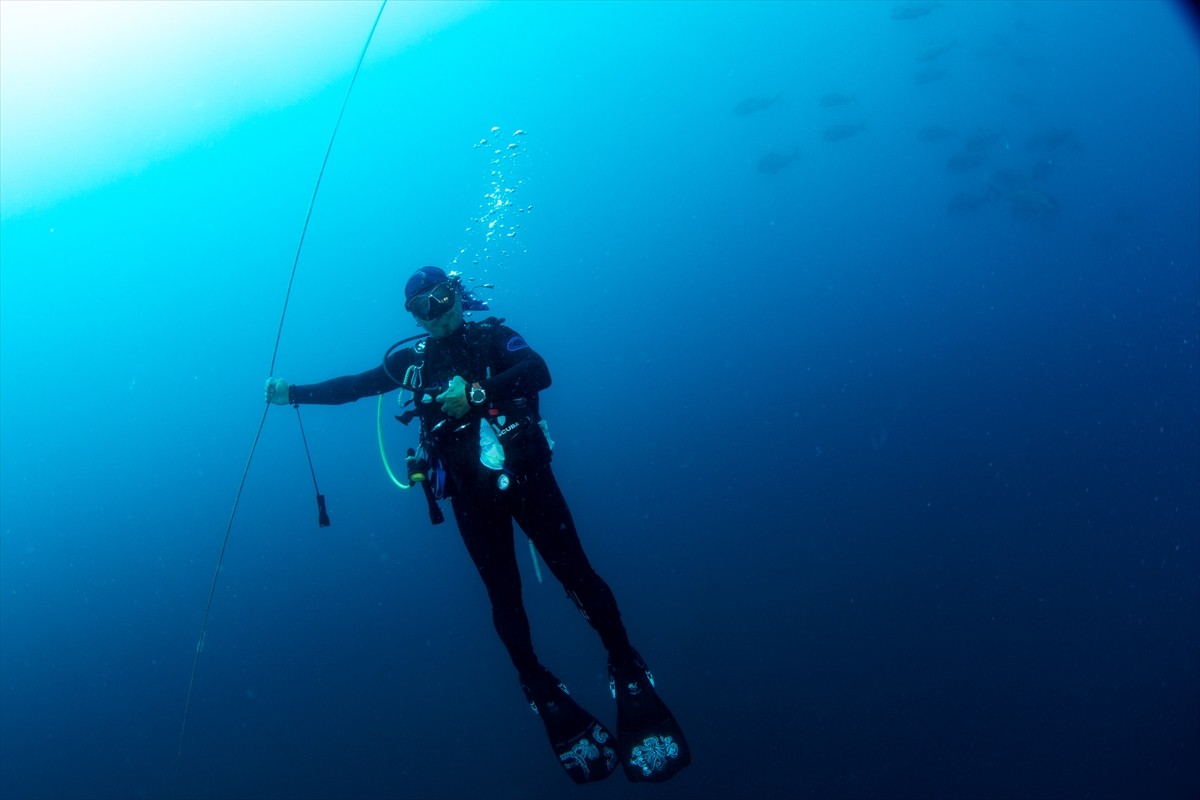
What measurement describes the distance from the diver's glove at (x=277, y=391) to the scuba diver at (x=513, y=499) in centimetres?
61

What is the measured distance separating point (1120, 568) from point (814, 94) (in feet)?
180

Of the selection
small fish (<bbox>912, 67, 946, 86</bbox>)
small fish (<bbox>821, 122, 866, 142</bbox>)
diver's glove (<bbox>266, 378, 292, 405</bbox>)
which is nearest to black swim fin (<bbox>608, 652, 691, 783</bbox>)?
diver's glove (<bbox>266, 378, 292, 405</bbox>)

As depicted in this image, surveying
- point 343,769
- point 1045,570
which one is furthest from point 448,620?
point 1045,570

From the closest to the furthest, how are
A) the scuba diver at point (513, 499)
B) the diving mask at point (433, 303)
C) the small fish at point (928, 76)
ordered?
the scuba diver at point (513, 499)
the diving mask at point (433, 303)
the small fish at point (928, 76)

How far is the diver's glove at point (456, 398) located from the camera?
139 inches

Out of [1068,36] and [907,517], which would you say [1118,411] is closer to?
[907,517]

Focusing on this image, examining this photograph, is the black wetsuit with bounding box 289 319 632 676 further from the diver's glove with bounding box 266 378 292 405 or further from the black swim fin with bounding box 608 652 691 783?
the diver's glove with bounding box 266 378 292 405

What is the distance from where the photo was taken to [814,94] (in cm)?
5844

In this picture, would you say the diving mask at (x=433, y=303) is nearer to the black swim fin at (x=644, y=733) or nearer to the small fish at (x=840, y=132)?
the black swim fin at (x=644, y=733)

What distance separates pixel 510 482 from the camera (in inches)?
148

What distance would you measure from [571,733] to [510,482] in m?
1.35

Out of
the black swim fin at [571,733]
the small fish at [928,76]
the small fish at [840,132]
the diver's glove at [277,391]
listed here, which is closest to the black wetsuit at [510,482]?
the black swim fin at [571,733]

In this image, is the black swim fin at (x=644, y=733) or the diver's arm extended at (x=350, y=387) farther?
the diver's arm extended at (x=350, y=387)

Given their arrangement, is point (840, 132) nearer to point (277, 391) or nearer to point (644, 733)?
point (277, 391)
